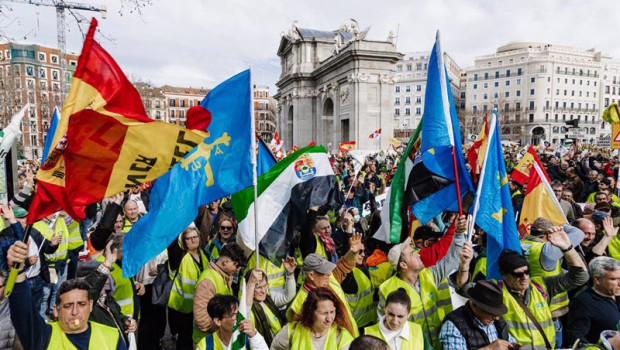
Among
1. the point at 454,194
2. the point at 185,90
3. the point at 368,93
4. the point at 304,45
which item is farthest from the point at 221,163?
the point at 185,90

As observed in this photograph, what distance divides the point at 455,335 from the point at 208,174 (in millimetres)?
2420

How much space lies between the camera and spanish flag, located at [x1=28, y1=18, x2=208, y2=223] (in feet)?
8.61

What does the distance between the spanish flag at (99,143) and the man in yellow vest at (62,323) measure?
1.51 ft

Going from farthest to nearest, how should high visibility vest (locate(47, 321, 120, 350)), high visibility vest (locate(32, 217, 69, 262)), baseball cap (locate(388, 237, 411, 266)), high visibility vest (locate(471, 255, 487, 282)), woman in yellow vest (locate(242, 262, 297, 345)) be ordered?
high visibility vest (locate(32, 217, 69, 262)) → high visibility vest (locate(471, 255, 487, 282)) → baseball cap (locate(388, 237, 411, 266)) → woman in yellow vest (locate(242, 262, 297, 345)) → high visibility vest (locate(47, 321, 120, 350))

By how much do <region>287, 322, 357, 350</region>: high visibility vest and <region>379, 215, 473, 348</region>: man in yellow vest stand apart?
57cm

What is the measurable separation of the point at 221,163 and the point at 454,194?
2.34m

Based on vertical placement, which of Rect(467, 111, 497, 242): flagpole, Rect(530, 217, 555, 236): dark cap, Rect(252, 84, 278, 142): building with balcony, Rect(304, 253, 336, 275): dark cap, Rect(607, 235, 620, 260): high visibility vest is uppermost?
Rect(252, 84, 278, 142): building with balcony

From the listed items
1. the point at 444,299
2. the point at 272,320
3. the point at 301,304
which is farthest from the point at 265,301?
the point at 444,299

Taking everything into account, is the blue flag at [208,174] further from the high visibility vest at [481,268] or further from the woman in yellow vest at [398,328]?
the high visibility vest at [481,268]

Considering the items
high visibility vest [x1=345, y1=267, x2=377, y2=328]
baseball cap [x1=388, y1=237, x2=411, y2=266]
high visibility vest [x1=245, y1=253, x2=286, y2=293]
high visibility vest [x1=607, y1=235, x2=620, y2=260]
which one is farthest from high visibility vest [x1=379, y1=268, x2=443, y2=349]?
high visibility vest [x1=607, y1=235, x2=620, y2=260]

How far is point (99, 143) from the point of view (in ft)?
9.21

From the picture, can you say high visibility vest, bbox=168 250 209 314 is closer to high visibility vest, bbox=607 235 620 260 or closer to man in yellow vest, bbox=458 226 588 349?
man in yellow vest, bbox=458 226 588 349

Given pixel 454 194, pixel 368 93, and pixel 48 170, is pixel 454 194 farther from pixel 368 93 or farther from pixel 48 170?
pixel 368 93

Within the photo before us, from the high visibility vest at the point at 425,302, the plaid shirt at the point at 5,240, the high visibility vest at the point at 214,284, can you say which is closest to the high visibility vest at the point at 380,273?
the high visibility vest at the point at 425,302
